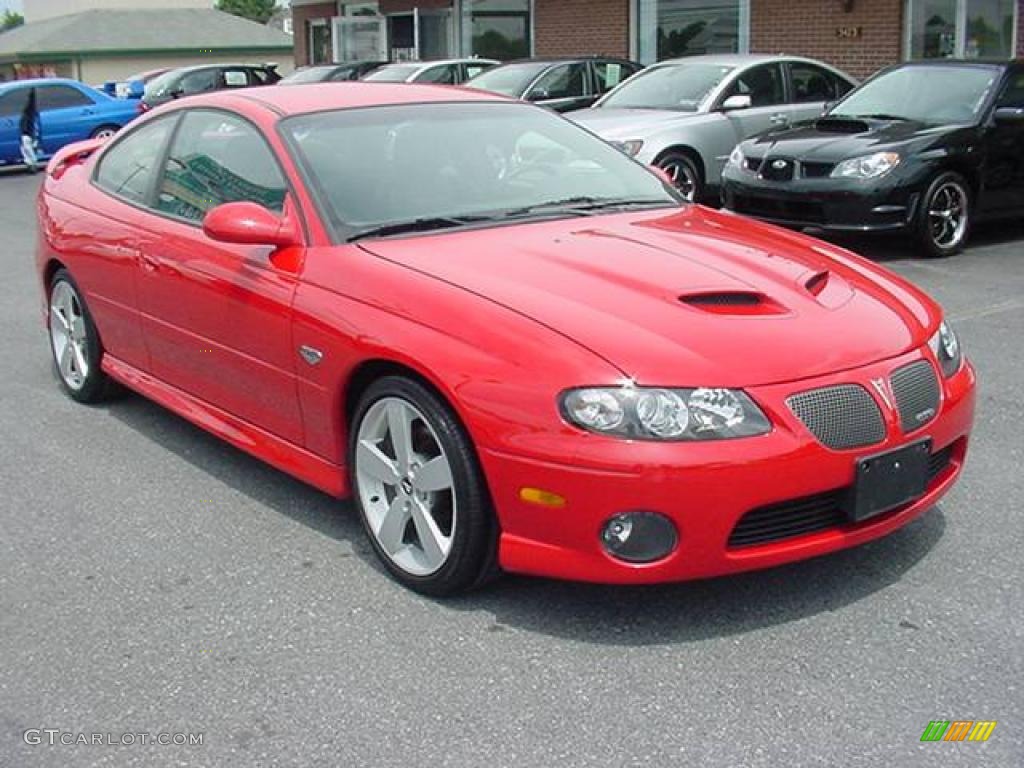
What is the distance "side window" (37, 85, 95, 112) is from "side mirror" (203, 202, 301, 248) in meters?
17.8

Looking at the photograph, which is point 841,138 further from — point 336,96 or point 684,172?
point 336,96

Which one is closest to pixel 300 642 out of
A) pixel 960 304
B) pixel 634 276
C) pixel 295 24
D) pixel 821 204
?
pixel 634 276

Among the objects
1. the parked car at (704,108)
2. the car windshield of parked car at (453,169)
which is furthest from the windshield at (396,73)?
the car windshield of parked car at (453,169)

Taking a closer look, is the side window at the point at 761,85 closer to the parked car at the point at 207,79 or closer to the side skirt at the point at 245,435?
the side skirt at the point at 245,435

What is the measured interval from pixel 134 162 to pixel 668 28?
50.3ft

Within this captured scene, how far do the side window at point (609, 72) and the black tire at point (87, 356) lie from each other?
10.8m

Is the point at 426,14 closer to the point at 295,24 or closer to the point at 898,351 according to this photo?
the point at 295,24

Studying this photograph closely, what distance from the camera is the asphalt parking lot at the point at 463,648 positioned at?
9.82ft

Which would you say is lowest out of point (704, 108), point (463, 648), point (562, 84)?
point (463, 648)

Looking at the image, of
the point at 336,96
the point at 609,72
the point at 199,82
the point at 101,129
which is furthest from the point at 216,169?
the point at 199,82

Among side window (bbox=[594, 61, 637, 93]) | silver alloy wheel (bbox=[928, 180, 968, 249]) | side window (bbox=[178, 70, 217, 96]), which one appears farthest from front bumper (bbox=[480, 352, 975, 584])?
side window (bbox=[178, 70, 217, 96])

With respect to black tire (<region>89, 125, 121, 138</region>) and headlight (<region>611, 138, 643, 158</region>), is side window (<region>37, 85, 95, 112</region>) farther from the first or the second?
headlight (<region>611, 138, 643, 158</region>)

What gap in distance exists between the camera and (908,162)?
9188mm

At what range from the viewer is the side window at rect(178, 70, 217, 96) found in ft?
83.2
